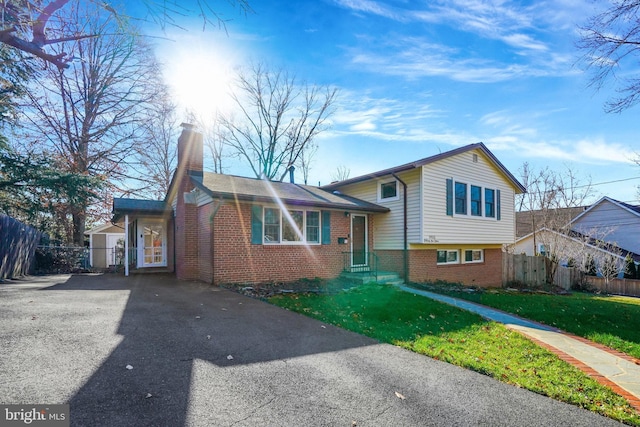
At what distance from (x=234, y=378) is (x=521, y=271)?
61.7ft

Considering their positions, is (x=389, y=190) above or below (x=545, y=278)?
above

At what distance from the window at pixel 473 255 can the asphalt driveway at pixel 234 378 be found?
12231 mm

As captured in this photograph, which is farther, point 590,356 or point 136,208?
point 136,208

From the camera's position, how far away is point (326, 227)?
41.7 feet

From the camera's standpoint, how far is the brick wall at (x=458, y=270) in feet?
45.1

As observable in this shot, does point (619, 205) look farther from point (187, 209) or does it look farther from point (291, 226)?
point (187, 209)

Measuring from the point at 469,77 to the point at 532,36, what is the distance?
216 centimetres

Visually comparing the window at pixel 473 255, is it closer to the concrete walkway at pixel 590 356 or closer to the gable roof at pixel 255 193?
the gable roof at pixel 255 193

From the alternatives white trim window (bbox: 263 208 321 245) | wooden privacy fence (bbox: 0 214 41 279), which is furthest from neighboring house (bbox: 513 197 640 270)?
wooden privacy fence (bbox: 0 214 41 279)

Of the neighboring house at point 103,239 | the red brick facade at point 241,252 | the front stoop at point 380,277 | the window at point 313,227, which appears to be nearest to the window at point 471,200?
the red brick facade at point 241,252

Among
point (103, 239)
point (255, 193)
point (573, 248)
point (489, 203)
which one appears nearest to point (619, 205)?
point (573, 248)

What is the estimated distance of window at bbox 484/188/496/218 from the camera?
15.9 meters

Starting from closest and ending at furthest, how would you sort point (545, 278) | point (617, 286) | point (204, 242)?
1. point (204, 242)
2. point (545, 278)
3. point (617, 286)

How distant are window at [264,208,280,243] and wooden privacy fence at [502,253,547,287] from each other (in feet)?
42.9
